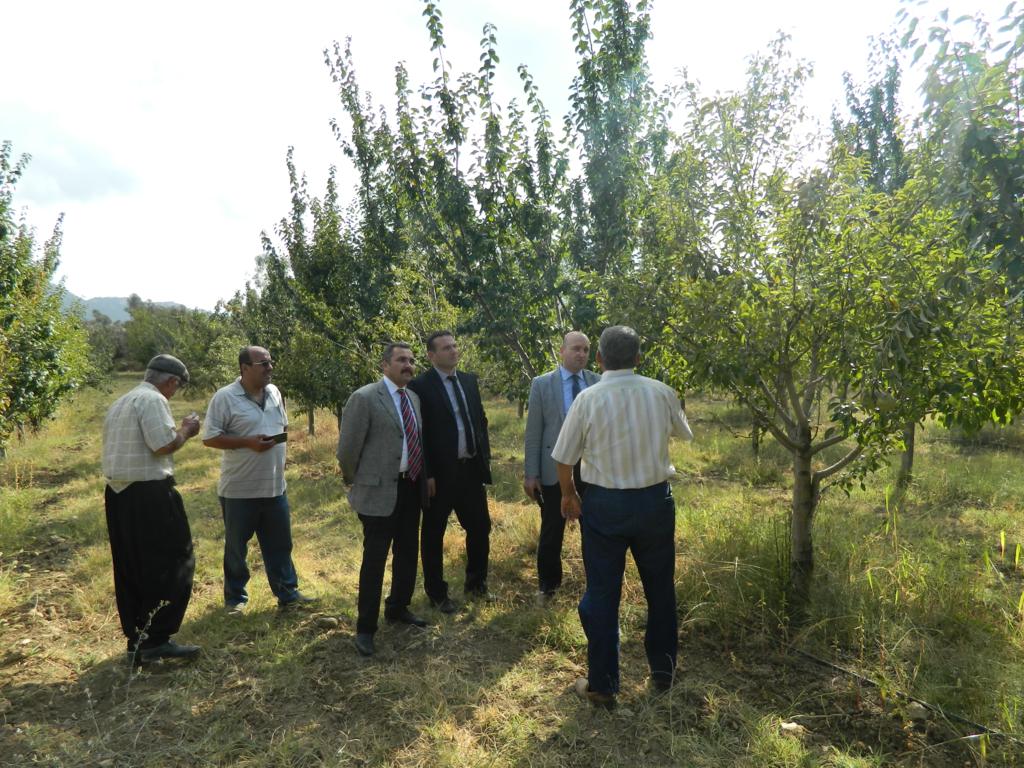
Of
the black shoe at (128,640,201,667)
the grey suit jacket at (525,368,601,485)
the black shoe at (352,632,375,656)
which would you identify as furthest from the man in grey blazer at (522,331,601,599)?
the black shoe at (128,640,201,667)

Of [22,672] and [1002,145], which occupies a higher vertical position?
[1002,145]

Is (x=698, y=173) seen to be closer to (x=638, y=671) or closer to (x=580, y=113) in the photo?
(x=580, y=113)

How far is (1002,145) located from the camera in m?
2.54

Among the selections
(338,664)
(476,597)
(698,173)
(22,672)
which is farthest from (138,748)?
(698,173)

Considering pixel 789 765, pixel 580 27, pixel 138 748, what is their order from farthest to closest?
1. pixel 580 27
2. pixel 138 748
3. pixel 789 765

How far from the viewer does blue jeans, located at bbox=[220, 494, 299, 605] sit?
4.66 metres

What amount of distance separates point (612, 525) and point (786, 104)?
3.10 m

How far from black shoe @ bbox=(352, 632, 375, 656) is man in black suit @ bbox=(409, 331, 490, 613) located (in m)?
0.77

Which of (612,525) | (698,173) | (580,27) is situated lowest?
(612,525)

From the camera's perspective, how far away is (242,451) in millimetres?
4645

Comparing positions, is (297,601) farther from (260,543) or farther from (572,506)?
(572,506)

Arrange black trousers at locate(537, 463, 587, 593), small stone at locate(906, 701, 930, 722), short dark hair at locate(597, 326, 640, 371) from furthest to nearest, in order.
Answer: black trousers at locate(537, 463, 587, 593) → short dark hair at locate(597, 326, 640, 371) → small stone at locate(906, 701, 930, 722)

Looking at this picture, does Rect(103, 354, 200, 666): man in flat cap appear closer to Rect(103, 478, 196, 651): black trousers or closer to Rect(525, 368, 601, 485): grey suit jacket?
Rect(103, 478, 196, 651): black trousers

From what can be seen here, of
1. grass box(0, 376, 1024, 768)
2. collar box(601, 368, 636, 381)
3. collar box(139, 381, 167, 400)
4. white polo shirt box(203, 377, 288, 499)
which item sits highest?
collar box(139, 381, 167, 400)
